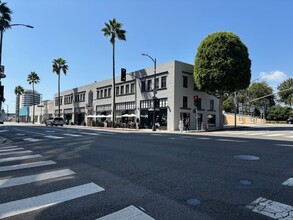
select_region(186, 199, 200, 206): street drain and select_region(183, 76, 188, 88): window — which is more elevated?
select_region(183, 76, 188, 88): window

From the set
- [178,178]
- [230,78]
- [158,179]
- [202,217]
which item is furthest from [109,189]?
[230,78]

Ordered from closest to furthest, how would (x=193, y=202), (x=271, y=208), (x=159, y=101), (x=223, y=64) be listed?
(x=271, y=208) < (x=193, y=202) < (x=223, y=64) < (x=159, y=101)

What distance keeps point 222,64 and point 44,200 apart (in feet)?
99.1

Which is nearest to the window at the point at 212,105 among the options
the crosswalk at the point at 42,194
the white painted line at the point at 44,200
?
the crosswalk at the point at 42,194

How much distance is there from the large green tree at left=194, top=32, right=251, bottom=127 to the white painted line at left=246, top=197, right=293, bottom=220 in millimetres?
28853

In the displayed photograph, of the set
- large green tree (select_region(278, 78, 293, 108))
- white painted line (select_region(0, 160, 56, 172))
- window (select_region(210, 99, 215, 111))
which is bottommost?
white painted line (select_region(0, 160, 56, 172))

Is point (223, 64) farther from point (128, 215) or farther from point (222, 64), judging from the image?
point (128, 215)

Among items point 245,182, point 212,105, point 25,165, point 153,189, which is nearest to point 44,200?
point 153,189

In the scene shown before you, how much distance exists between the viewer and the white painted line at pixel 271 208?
13.3 ft

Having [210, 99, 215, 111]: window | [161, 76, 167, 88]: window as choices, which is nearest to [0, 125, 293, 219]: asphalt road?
[161, 76, 167, 88]: window

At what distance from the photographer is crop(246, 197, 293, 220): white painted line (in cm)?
404

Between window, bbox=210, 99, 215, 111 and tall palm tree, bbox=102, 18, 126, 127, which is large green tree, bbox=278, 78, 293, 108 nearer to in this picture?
window, bbox=210, 99, 215, 111

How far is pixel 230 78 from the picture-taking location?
3234 centimetres

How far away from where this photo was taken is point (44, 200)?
15.8 feet
